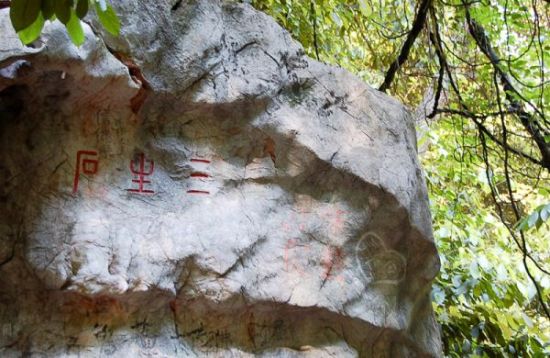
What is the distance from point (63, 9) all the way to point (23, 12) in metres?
0.07

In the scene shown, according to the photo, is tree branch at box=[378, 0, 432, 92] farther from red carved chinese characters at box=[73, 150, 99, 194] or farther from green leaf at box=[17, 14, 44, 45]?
green leaf at box=[17, 14, 44, 45]

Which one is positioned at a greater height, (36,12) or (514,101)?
(514,101)

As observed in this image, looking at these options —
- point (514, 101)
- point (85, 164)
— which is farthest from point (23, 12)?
point (514, 101)

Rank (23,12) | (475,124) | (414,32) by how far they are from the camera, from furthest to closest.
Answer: (475,124) → (414,32) → (23,12)

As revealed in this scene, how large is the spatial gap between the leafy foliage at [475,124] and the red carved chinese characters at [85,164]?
136 centimetres

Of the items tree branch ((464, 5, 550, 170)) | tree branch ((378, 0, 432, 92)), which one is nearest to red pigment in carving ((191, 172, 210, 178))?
tree branch ((378, 0, 432, 92))

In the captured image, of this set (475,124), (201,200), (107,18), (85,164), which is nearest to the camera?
(107,18)

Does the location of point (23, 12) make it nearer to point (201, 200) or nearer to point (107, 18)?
point (107, 18)

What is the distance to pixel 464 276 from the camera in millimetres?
3629

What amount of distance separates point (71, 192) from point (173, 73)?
21.6 inches

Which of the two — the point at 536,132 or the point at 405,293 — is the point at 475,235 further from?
the point at 405,293

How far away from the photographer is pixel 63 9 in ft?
3.66

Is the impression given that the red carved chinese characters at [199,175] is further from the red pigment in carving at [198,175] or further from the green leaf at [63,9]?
the green leaf at [63,9]

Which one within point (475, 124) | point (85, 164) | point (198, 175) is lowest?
point (85, 164)
